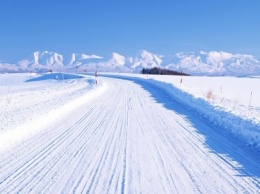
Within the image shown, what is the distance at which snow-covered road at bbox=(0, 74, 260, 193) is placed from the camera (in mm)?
5914

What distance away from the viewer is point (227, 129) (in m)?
11.0

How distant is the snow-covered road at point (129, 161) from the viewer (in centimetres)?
591

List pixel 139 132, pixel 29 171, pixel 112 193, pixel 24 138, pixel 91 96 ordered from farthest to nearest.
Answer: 1. pixel 91 96
2. pixel 139 132
3. pixel 24 138
4. pixel 29 171
5. pixel 112 193

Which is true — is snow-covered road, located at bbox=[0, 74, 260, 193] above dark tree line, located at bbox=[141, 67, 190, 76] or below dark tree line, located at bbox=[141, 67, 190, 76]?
above

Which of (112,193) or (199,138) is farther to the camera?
(199,138)

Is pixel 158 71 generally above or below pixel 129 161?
below

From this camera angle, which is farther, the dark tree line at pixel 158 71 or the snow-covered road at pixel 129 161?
the dark tree line at pixel 158 71

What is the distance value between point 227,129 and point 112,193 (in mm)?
6450

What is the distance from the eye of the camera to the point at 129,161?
Answer: 736 cm

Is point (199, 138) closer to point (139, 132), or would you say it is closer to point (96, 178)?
point (139, 132)

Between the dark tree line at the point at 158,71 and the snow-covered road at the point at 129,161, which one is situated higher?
the snow-covered road at the point at 129,161

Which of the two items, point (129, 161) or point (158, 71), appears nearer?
point (129, 161)

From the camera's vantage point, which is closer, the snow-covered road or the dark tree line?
the snow-covered road

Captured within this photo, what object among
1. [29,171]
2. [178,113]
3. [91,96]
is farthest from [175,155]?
[91,96]
